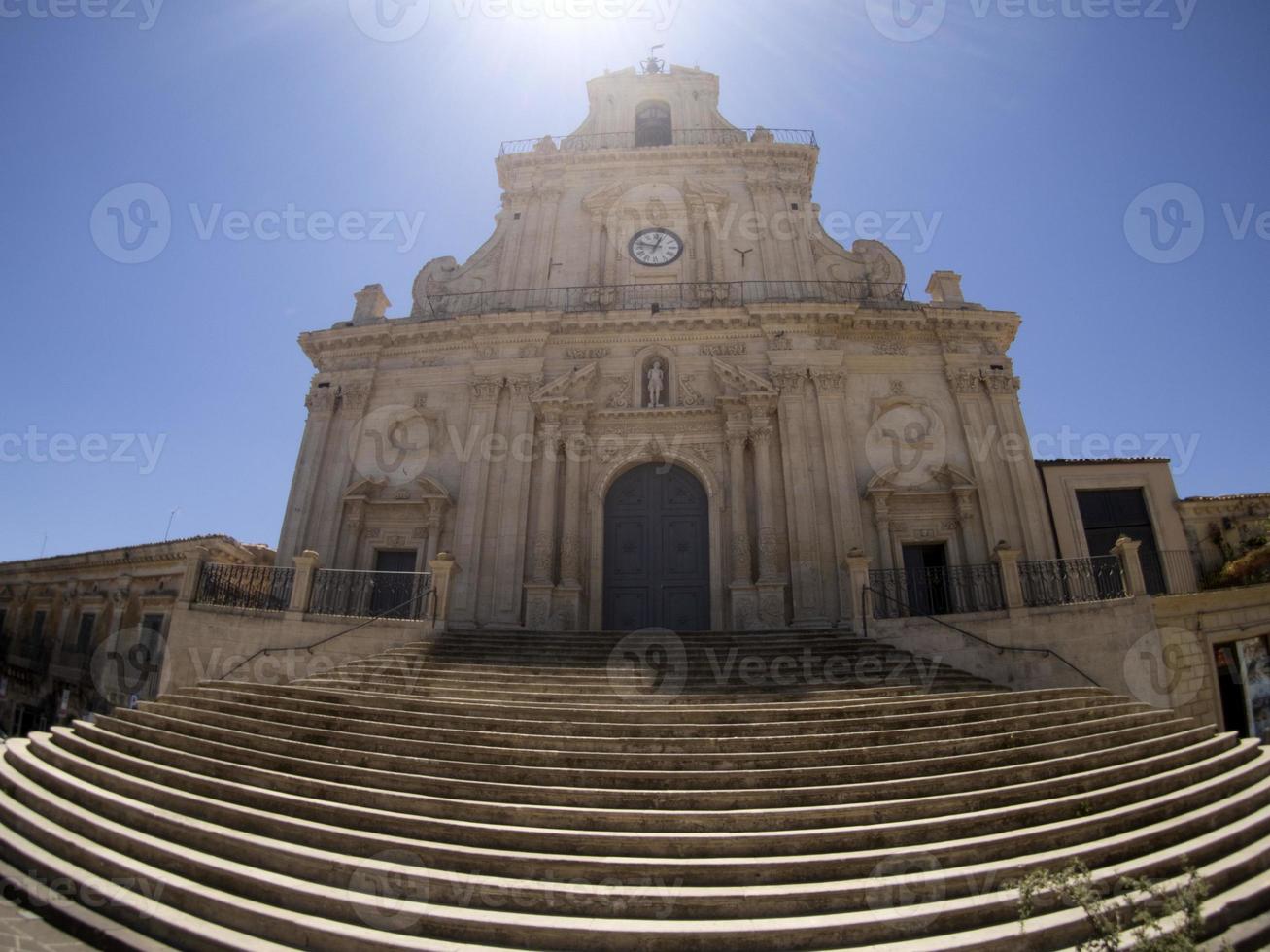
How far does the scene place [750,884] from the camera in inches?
180

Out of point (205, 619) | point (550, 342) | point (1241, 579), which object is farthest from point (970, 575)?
point (205, 619)

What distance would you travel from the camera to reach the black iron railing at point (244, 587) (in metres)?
12.1

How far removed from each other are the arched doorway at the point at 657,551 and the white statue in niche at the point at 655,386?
Answer: 1.67 m

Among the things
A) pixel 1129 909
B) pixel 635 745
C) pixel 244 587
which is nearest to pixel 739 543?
pixel 635 745

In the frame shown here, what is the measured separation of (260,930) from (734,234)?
59.4 feet

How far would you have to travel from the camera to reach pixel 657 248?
18125mm

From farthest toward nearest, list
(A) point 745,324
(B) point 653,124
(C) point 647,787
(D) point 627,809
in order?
(B) point 653,124
(A) point 745,324
(C) point 647,787
(D) point 627,809

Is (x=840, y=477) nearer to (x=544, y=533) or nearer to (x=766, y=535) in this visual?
(x=766, y=535)

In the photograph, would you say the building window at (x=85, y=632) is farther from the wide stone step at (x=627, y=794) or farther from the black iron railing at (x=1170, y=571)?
the black iron railing at (x=1170, y=571)

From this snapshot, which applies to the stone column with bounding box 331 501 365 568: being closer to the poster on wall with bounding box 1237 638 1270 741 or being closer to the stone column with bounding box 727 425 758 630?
the stone column with bounding box 727 425 758 630

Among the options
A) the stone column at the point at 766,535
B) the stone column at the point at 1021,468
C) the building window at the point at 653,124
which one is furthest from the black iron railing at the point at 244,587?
the building window at the point at 653,124

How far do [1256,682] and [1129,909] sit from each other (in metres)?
9.01

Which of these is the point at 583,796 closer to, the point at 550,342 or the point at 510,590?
the point at 510,590

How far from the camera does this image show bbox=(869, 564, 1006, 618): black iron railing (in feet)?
39.3
